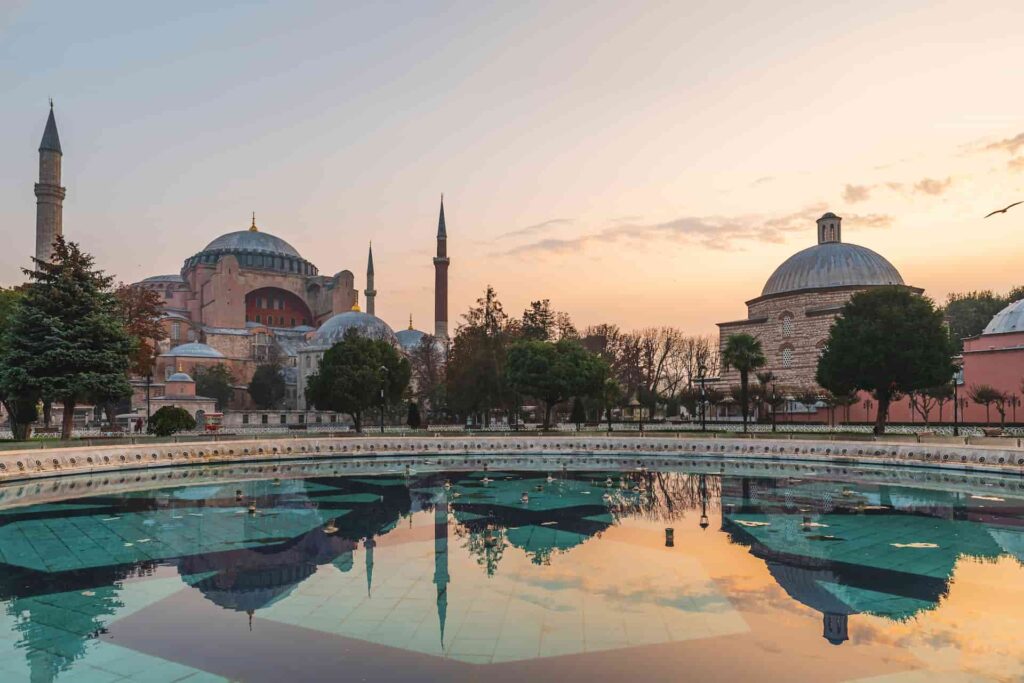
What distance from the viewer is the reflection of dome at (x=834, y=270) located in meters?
50.9

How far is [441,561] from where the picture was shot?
10.9 m

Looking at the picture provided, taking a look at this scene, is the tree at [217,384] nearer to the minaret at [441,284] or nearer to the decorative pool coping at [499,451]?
the minaret at [441,284]

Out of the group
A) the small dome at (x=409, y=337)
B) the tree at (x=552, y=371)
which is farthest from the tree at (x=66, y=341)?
the small dome at (x=409, y=337)

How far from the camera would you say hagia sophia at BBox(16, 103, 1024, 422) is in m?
42.5

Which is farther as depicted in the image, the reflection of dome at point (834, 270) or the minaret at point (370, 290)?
the minaret at point (370, 290)

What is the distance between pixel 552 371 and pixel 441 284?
36.5 meters

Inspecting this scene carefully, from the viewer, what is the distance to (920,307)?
104ft

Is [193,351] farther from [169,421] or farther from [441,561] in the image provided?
[441,561]

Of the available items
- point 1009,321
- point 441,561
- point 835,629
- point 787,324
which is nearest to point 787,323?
point 787,324

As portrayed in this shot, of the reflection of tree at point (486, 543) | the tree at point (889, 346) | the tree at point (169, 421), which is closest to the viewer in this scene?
the reflection of tree at point (486, 543)

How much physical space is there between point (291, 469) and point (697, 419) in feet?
112

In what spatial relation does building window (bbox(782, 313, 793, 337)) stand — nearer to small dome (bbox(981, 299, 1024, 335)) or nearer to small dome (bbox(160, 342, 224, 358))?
small dome (bbox(981, 299, 1024, 335))

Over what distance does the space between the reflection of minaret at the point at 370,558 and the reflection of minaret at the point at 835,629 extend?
5.18 metres

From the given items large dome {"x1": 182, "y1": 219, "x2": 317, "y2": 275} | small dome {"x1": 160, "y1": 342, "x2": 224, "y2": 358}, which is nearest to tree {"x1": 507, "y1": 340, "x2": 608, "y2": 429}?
small dome {"x1": 160, "y1": 342, "x2": 224, "y2": 358}
